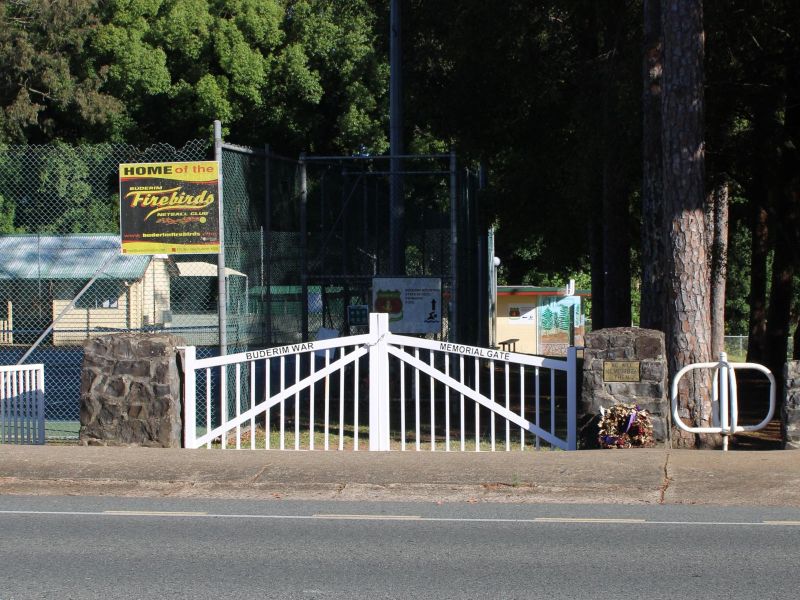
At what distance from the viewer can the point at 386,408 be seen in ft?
35.6

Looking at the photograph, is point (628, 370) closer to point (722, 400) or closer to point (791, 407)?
point (722, 400)

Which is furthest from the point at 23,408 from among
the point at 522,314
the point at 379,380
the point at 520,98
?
the point at 522,314

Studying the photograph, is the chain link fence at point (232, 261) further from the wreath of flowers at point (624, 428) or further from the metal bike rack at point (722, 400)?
the metal bike rack at point (722, 400)

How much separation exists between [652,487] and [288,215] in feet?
28.3

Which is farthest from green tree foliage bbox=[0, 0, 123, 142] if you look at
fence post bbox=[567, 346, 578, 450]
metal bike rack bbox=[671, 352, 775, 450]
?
metal bike rack bbox=[671, 352, 775, 450]

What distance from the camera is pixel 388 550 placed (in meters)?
7.12

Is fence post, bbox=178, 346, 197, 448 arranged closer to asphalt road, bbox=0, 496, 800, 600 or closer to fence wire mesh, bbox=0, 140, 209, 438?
asphalt road, bbox=0, 496, 800, 600

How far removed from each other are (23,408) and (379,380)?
4067 millimetres

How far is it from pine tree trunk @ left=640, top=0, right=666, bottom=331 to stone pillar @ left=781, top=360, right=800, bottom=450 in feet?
7.85

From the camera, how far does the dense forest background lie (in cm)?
1441

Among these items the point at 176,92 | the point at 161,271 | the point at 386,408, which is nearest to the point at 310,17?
the point at 176,92

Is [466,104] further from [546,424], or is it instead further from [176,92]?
[176,92]

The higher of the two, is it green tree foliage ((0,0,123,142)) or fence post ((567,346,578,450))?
green tree foliage ((0,0,123,142))

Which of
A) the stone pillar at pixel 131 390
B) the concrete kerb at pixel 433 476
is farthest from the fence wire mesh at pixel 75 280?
the concrete kerb at pixel 433 476
